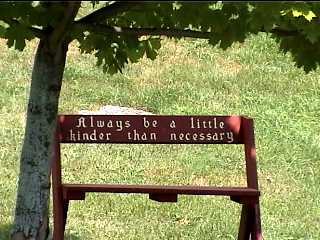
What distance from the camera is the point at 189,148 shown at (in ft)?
25.7

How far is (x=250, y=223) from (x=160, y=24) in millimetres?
1662

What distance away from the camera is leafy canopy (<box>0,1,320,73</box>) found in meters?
3.04

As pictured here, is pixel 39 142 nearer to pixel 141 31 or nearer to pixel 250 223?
pixel 141 31

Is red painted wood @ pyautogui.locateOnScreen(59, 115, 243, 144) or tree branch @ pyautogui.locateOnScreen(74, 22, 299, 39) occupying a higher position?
red painted wood @ pyautogui.locateOnScreen(59, 115, 243, 144)

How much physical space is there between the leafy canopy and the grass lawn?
6.83 feet

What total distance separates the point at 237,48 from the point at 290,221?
5236 mm

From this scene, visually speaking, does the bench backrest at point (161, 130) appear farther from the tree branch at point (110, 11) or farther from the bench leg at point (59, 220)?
the tree branch at point (110, 11)

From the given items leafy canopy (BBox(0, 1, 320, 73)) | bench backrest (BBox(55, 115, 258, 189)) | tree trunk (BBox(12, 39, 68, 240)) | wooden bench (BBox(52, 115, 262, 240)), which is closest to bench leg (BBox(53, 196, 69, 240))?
wooden bench (BBox(52, 115, 262, 240))

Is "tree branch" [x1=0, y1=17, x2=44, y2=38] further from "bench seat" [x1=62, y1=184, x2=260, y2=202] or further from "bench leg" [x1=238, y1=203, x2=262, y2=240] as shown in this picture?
"bench leg" [x1=238, y1=203, x2=262, y2=240]

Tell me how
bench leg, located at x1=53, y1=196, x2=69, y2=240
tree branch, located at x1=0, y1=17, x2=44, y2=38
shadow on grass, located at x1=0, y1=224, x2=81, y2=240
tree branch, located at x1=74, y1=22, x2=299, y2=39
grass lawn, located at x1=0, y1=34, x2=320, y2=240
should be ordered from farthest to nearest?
grass lawn, located at x1=0, y1=34, x2=320, y2=240 < shadow on grass, located at x1=0, y1=224, x2=81, y2=240 < bench leg, located at x1=53, y1=196, x2=69, y2=240 < tree branch, located at x1=74, y1=22, x2=299, y2=39 < tree branch, located at x1=0, y1=17, x2=44, y2=38

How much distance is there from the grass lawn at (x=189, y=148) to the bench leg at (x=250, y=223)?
0.99 m

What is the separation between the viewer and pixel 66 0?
9.57ft

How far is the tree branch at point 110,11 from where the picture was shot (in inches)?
123

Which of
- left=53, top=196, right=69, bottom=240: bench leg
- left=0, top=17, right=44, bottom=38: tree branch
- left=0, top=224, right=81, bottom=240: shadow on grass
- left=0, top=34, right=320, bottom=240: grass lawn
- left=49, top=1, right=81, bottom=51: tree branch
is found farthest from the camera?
left=0, top=34, right=320, bottom=240: grass lawn
